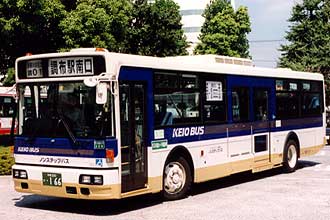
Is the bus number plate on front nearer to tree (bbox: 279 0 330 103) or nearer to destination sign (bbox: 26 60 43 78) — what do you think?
destination sign (bbox: 26 60 43 78)

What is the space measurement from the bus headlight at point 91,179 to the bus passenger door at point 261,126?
17.8 feet

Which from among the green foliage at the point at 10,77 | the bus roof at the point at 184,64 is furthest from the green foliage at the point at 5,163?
the green foliage at the point at 10,77

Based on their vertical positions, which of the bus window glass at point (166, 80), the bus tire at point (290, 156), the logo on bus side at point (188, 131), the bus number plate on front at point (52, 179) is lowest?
the bus tire at point (290, 156)

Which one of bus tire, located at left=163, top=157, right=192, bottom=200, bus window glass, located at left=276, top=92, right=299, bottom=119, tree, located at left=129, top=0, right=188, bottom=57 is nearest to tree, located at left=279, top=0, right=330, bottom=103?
tree, located at left=129, top=0, right=188, bottom=57

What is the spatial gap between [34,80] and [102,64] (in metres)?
1.53

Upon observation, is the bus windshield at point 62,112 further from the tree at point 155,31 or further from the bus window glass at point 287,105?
the tree at point 155,31

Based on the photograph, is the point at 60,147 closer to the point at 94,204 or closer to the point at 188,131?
the point at 94,204

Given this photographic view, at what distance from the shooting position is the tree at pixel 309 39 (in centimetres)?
3966

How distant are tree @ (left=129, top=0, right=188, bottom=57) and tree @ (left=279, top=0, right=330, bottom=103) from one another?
860 cm

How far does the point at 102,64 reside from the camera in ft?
30.5

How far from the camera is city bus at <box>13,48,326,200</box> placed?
9172mm

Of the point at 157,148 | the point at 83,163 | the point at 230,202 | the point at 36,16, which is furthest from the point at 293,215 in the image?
the point at 36,16

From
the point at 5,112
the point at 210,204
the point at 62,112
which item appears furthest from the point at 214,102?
the point at 5,112

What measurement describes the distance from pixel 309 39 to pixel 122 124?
113 ft
